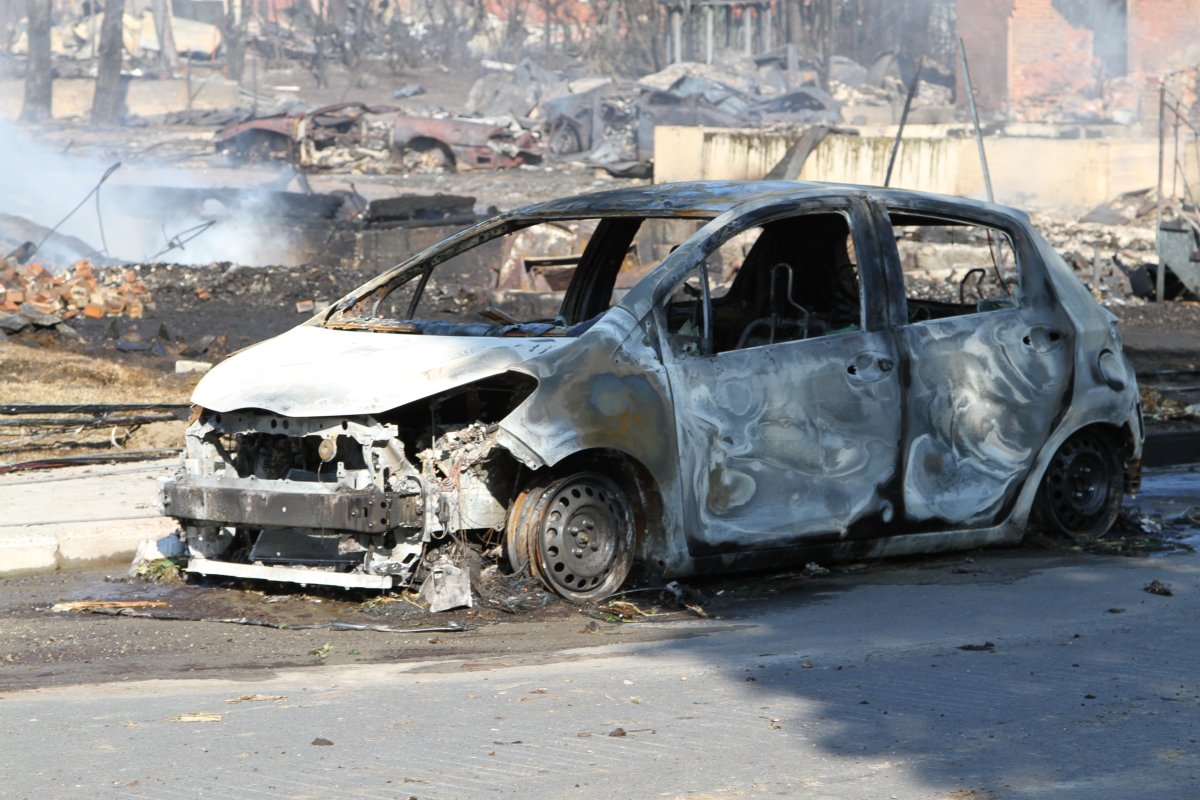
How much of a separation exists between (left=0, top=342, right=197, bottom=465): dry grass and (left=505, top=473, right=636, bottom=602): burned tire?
516 cm

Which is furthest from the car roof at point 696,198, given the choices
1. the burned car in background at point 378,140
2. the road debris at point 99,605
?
the burned car in background at point 378,140

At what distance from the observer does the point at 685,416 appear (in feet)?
22.6

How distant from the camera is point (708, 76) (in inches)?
2201

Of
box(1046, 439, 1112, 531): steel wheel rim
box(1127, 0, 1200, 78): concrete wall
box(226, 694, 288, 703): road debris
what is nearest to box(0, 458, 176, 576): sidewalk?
box(226, 694, 288, 703): road debris

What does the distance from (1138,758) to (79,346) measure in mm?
12796

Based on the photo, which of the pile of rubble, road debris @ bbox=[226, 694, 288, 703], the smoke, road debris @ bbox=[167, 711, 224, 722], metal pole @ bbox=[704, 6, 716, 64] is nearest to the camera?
road debris @ bbox=[167, 711, 224, 722]

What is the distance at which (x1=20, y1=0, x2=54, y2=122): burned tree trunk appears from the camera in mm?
53656

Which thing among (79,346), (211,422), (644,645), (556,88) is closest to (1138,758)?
(644,645)

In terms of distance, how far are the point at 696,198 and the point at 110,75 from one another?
49629 millimetres

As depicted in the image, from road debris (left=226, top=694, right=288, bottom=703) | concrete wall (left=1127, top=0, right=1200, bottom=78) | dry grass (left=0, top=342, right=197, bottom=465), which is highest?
concrete wall (left=1127, top=0, right=1200, bottom=78)

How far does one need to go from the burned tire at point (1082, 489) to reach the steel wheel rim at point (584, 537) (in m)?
2.39

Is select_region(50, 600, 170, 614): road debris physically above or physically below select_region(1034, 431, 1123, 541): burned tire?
below

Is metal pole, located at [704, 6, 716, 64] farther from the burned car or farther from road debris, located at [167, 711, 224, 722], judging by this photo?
road debris, located at [167, 711, 224, 722]

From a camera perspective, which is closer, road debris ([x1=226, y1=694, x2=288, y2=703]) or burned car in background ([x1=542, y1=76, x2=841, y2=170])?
road debris ([x1=226, y1=694, x2=288, y2=703])
